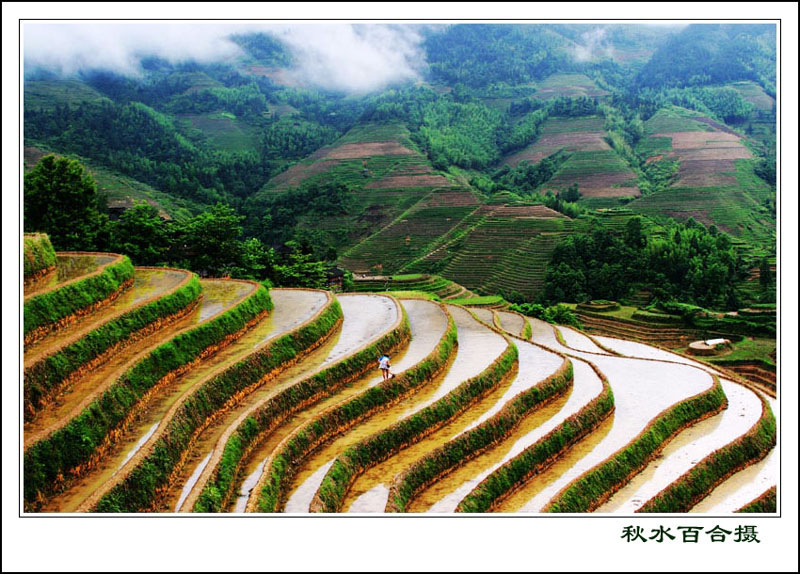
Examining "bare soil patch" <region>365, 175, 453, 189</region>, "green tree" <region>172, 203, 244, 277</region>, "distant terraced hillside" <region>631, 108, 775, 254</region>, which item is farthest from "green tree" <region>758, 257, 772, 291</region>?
"green tree" <region>172, 203, 244, 277</region>

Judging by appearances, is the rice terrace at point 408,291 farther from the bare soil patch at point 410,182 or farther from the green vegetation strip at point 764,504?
the bare soil patch at point 410,182

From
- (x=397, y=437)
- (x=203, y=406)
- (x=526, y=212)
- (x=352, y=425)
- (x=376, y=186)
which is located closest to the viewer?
(x=203, y=406)

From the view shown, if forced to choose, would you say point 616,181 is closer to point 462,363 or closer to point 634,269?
point 634,269

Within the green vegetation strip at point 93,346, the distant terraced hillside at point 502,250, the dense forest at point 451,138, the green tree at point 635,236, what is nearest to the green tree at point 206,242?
the dense forest at point 451,138

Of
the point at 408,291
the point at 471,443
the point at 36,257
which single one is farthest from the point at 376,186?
the point at 471,443

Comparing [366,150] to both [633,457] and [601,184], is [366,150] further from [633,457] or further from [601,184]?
[633,457]

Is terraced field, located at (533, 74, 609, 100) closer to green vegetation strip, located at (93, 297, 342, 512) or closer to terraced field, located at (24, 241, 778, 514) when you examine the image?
terraced field, located at (24, 241, 778, 514)
